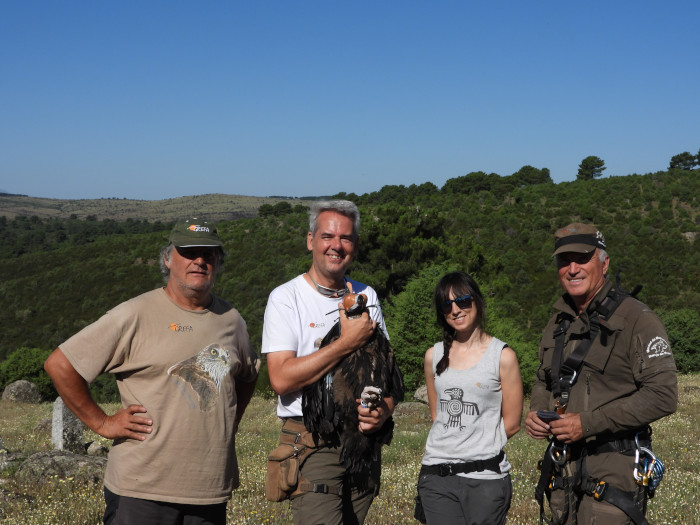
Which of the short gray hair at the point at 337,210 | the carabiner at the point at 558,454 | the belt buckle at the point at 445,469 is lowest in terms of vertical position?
the belt buckle at the point at 445,469

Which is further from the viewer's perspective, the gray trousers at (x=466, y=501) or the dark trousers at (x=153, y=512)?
the gray trousers at (x=466, y=501)

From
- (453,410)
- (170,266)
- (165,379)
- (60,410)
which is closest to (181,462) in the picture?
(165,379)

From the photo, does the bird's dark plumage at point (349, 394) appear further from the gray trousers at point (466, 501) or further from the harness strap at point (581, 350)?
the harness strap at point (581, 350)

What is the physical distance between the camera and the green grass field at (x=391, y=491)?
644 cm

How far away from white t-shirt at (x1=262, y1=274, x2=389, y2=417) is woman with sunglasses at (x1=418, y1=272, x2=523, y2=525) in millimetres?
620

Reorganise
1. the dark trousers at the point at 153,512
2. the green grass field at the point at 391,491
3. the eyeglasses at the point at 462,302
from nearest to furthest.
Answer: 1. the dark trousers at the point at 153,512
2. the eyeglasses at the point at 462,302
3. the green grass field at the point at 391,491

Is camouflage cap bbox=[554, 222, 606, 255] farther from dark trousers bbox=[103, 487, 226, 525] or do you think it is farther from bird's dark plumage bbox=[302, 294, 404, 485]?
dark trousers bbox=[103, 487, 226, 525]

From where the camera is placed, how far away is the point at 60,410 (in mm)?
11664

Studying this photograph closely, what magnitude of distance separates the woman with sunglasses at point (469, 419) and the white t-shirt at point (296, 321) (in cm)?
62

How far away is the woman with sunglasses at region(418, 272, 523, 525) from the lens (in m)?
3.70

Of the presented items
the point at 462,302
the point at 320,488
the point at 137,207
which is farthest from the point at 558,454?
the point at 137,207

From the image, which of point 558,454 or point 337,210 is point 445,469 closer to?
point 558,454

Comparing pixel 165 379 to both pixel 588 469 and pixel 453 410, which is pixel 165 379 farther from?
pixel 588 469

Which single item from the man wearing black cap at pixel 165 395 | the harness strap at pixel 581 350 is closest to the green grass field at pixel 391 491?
the man wearing black cap at pixel 165 395
